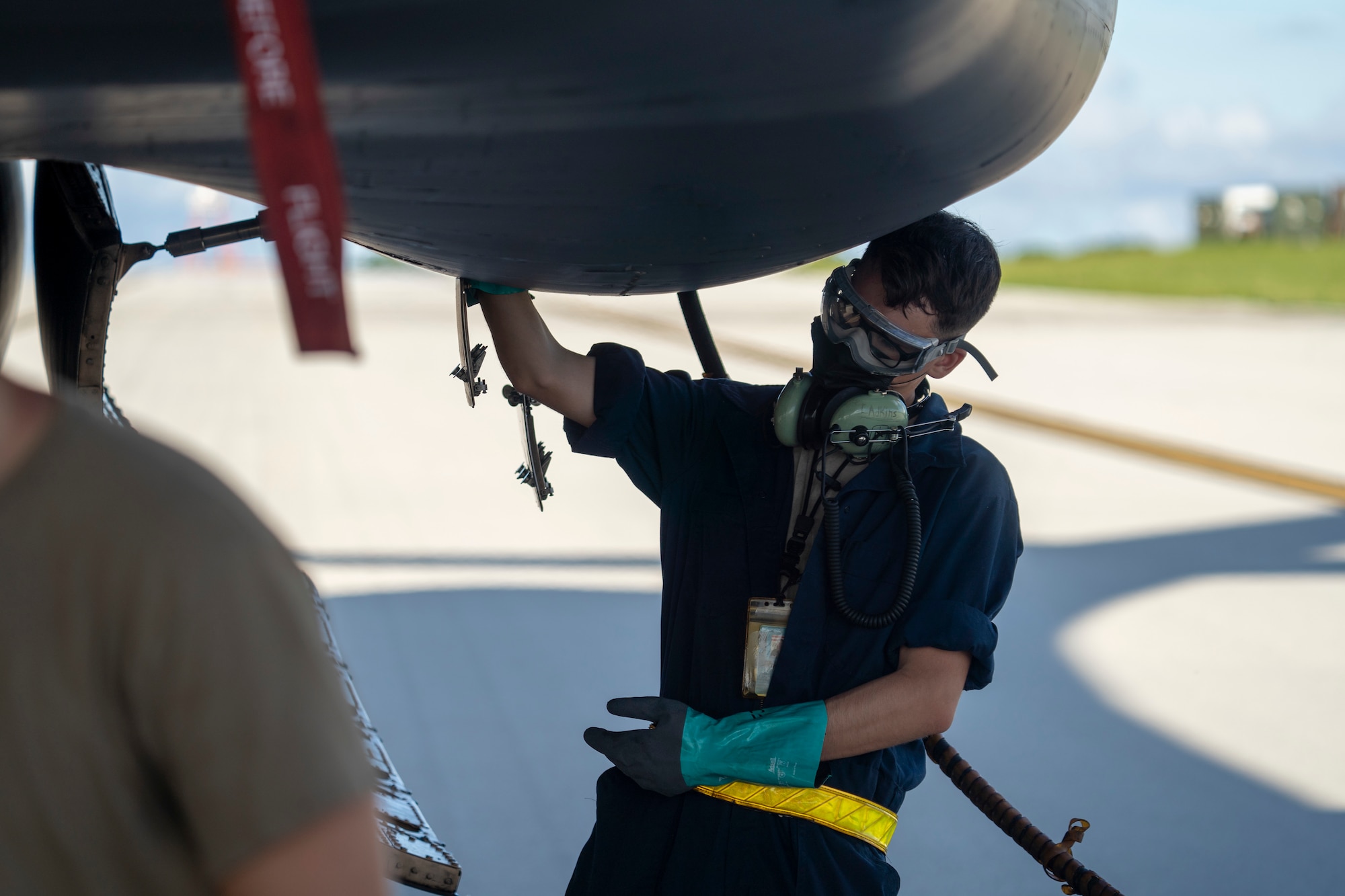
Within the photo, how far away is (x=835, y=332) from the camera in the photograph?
5.57 ft

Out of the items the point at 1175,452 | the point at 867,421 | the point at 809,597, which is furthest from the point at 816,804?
the point at 1175,452

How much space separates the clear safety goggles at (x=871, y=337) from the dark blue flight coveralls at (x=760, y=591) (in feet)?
0.38

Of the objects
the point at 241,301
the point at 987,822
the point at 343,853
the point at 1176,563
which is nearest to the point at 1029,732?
the point at 987,822

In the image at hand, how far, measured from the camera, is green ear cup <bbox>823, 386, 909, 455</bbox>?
1640 mm

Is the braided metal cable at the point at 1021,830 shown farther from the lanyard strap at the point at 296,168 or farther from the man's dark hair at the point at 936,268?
the lanyard strap at the point at 296,168

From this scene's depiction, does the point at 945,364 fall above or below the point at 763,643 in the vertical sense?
above

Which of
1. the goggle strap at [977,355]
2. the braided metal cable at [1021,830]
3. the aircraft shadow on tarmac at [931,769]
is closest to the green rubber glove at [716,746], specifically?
the braided metal cable at [1021,830]

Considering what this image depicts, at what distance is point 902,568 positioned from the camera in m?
1.65

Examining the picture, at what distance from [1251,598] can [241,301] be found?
783 inches

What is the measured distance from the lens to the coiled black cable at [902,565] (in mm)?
1613

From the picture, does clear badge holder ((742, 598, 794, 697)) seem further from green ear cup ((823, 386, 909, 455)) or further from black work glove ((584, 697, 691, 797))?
green ear cup ((823, 386, 909, 455))

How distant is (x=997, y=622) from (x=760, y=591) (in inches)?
115

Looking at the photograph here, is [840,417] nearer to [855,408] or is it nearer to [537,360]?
[855,408]

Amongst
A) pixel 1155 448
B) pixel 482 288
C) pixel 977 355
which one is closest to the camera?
pixel 482 288
